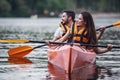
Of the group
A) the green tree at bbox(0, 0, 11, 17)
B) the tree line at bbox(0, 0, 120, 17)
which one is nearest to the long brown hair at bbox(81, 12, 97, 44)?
the tree line at bbox(0, 0, 120, 17)

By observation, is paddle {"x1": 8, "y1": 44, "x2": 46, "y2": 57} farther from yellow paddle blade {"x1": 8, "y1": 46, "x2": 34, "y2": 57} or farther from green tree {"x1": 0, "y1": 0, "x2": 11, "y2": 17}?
green tree {"x1": 0, "y1": 0, "x2": 11, "y2": 17}

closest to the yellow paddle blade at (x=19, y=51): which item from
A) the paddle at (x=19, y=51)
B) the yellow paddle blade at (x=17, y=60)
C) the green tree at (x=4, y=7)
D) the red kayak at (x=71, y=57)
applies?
the paddle at (x=19, y=51)

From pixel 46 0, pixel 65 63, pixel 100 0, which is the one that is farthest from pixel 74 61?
pixel 100 0

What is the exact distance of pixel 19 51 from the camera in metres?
15.4

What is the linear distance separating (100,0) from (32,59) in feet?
398

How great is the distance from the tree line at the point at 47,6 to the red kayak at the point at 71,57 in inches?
2621

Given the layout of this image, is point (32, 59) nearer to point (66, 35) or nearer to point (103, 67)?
point (66, 35)

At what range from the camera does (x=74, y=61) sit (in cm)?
1198

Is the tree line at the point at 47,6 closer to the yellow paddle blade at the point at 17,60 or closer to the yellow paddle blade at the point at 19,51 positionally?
the yellow paddle blade at the point at 19,51

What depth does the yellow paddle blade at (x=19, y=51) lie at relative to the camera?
15.1 meters

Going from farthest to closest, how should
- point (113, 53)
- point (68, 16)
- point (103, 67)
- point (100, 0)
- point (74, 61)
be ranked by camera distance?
point (100, 0) → point (113, 53) → point (68, 16) → point (103, 67) → point (74, 61)

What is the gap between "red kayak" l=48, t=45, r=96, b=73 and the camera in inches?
468

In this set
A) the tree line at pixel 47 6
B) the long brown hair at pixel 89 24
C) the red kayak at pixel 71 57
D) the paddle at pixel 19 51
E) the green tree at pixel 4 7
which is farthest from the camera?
the tree line at pixel 47 6

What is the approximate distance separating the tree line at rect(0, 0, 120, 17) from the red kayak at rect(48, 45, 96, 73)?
66.6m
